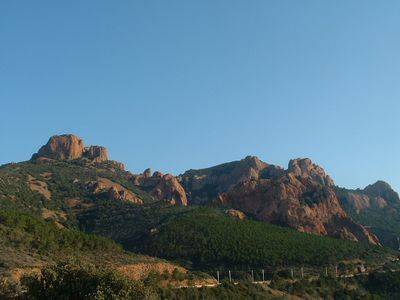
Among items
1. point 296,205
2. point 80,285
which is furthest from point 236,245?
point 80,285

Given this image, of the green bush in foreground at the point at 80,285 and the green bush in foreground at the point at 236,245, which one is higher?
the green bush in foreground at the point at 236,245

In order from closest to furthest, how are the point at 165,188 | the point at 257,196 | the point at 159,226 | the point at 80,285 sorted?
the point at 80,285 → the point at 159,226 → the point at 257,196 → the point at 165,188

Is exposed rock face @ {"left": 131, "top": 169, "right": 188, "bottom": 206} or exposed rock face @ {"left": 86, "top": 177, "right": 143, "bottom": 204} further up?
exposed rock face @ {"left": 131, "top": 169, "right": 188, "bottom": 206}

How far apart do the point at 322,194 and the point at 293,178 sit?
10.7 m

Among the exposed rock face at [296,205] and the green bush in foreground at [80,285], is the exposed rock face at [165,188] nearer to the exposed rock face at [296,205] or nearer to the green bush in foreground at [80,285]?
the exposed rock face at [296,205]

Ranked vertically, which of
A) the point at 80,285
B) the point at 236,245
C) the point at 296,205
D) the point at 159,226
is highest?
the point at 296,205

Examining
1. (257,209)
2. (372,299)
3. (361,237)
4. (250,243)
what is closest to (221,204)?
(257,209)

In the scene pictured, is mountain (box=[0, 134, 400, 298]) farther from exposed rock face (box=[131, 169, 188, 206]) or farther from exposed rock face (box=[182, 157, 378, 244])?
exposed rock face (box=[131, 169, 188, 206])

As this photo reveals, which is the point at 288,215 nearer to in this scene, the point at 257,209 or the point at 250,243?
the point at 257,209

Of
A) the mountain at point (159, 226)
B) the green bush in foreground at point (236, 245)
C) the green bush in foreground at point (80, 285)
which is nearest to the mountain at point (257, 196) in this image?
the mountain at point (159, 226)

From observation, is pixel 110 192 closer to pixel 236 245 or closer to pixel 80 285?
pixel 236 245

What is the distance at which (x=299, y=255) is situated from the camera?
104m

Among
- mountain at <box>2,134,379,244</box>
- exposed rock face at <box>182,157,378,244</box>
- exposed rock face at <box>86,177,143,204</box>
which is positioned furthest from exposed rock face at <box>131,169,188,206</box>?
exposed rock face at <box>182,157,378,244</box>

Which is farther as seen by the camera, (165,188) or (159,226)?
(165,188)
